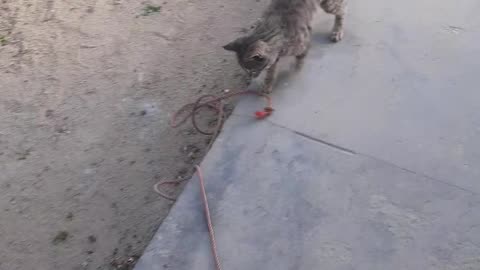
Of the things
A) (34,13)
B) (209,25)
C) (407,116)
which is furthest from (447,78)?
(34,13)

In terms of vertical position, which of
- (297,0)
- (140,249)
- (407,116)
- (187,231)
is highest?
(297,0)

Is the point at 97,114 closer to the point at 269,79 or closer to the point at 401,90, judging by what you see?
the point at 269,79

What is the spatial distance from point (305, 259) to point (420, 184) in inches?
34.2

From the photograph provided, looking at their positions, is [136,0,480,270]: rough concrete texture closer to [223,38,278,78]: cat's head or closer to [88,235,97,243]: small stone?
[223,38,278,78]: cat's head

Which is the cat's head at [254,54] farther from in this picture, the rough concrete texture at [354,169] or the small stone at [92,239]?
the small stone at [92,239]

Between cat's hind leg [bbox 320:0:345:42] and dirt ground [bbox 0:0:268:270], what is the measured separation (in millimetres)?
851

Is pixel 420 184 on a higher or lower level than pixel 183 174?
higher

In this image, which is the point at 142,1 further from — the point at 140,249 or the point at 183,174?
the point at 140,249

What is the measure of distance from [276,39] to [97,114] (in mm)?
1590

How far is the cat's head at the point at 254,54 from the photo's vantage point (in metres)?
3.39

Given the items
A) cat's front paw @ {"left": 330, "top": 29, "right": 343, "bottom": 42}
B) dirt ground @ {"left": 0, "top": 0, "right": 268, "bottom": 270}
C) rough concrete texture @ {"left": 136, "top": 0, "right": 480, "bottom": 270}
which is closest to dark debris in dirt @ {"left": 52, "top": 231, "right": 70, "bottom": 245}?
dirt ground @ {"left": 0, "top": 0, "right": 268, "bottom": 270}

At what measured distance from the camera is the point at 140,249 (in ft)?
10.6

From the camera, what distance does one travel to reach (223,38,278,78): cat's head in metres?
3.39

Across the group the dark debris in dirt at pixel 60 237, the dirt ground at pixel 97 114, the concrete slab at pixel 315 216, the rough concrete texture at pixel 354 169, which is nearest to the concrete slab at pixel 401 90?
the rough concrete texture at pixel 354 169
